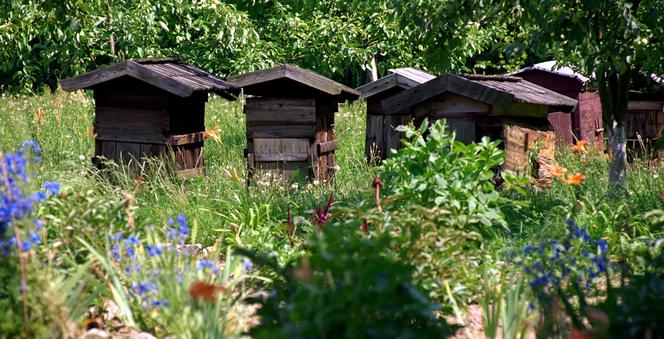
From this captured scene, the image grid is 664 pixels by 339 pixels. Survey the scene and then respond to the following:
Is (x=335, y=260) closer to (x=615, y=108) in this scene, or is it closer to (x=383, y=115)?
(x=615, y=108)

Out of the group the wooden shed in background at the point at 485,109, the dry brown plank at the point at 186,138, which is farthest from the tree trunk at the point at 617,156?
the dry brown plank at the point at 186,138

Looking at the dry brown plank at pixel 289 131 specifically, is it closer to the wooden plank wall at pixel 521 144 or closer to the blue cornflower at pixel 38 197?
the wooden plank wall at pixel 521 144

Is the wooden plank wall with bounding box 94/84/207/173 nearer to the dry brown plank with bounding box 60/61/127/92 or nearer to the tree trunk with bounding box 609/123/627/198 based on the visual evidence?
the dry brown plank with bounding box 60/61/127/92

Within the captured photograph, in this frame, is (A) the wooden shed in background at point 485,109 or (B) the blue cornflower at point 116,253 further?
(A) the wooden shed in background at point 485,109

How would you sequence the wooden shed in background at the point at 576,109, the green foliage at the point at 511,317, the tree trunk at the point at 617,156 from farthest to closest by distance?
the wooden shed in background at the point at 576,109
the tree trunk at the point at 617,156
the green foliage at the point at 511,317

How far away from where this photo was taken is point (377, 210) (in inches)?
210

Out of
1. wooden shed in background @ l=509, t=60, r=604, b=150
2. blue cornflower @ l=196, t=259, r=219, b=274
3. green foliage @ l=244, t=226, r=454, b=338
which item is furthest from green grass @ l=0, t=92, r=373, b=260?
wooden shed in background @ l=509, t=60, r=604, b=150

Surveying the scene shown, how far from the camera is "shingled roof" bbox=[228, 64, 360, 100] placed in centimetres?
921

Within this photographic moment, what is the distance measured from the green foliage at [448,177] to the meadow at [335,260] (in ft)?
0.04

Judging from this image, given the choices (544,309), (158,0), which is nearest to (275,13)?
(158,0)

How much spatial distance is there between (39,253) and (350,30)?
11.8 metres

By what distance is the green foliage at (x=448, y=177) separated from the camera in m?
5.66

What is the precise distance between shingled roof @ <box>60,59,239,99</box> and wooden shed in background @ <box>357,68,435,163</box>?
2394 millimetres

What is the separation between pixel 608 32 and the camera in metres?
7.39
